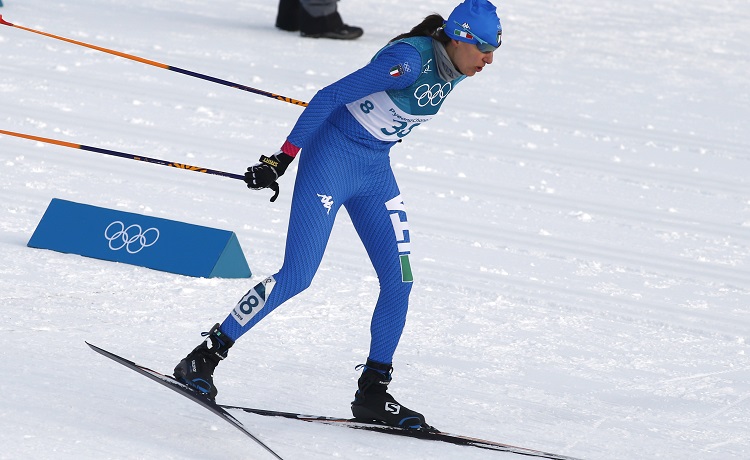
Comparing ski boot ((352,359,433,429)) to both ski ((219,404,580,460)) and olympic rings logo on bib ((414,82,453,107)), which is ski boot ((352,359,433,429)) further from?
olympic rings logo on bib ((414,82,453,107))

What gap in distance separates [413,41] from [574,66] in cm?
805

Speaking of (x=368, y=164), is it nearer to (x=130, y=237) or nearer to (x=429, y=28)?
(x=429, y=28)

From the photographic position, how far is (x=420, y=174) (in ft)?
25.5

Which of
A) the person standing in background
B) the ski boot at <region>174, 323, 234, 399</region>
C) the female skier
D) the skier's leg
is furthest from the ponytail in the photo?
the person standing in background

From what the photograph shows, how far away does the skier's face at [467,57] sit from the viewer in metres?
3.67

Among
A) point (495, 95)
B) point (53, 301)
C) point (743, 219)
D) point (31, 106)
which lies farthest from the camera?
point (495, 95)

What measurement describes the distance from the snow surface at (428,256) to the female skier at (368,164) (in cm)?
35

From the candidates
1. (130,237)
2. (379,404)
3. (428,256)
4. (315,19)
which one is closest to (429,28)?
(379,404)

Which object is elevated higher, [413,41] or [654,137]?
[654,137]

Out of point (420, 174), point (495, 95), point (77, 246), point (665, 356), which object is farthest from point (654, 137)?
point (77, 246)

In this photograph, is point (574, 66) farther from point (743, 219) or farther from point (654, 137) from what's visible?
point (743, 219)

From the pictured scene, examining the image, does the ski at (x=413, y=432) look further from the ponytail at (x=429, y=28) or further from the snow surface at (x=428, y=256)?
the ponytail at (x=429, y=28)

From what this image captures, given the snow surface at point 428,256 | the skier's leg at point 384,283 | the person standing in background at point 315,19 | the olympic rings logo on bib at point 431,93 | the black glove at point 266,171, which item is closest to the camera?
the black glove at point 266,171

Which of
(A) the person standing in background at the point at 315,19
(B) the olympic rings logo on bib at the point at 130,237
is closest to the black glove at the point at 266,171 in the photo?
(B) the olympic rings logo on bib at the point at 130,237
